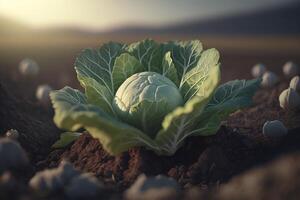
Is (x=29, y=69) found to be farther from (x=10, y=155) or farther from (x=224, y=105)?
(x=224, y=105)

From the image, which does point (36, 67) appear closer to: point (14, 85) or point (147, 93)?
point (14, 85)

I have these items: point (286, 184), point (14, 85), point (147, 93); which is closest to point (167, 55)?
point (147, 93)

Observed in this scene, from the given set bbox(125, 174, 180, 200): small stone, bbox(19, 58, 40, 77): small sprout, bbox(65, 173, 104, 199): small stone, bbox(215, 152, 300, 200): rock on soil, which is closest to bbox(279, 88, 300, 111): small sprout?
bbox(125, 174, 180, 200): small stone

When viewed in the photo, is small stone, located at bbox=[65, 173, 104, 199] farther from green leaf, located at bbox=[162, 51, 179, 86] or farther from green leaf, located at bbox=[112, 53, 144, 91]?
green leaf, located at bbox=[162, 51, 179, 86]

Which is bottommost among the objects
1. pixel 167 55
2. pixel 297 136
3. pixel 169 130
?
pixel 297 136

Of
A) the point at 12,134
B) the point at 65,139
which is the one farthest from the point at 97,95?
the point at 12,134

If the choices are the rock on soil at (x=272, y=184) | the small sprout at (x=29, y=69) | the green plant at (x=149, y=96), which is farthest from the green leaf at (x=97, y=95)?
the small sprout at (x=29, y=69)
